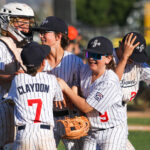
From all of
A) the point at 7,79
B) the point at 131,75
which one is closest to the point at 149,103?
the point at 131,75

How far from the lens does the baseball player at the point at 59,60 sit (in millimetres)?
5145

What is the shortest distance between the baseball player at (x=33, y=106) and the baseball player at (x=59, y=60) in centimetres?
77

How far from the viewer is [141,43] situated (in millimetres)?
5332

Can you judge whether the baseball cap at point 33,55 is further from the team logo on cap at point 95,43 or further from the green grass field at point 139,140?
the green grass field at point 139,140

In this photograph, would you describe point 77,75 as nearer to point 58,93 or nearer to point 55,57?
point 55,57

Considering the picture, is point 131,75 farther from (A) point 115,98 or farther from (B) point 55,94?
(B) point 55,94

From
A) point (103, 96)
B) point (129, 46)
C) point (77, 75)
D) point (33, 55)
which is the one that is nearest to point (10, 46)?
point (33, 55)

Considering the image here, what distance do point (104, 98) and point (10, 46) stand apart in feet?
4.40

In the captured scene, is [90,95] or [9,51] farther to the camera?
[9,51]

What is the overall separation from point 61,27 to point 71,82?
0.71m

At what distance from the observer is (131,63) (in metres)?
5.54

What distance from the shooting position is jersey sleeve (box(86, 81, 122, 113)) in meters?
4.67

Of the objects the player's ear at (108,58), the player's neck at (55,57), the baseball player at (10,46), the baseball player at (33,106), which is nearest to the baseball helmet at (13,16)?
the baseball player at (10,46)

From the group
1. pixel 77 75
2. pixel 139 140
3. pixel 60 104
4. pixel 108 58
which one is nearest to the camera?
pixel 60 104
